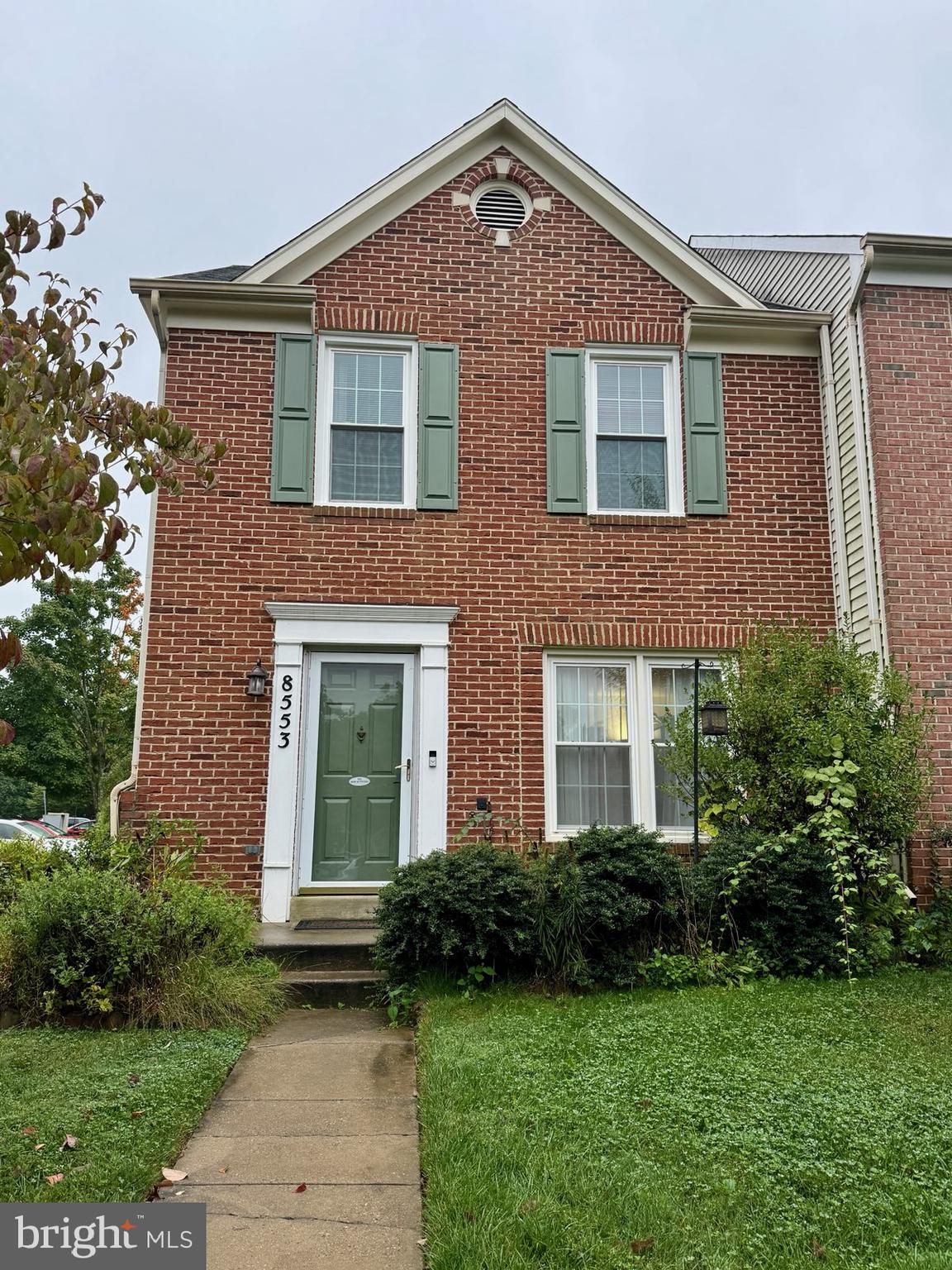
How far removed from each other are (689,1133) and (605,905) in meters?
2.30

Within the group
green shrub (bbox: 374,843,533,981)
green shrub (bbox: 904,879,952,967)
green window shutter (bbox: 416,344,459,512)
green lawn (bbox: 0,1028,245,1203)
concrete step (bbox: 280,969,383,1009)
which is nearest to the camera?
green lawn (bbox: 0,1028,245,1203)

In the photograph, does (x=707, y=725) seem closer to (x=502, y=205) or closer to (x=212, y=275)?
(x=502, y=205)

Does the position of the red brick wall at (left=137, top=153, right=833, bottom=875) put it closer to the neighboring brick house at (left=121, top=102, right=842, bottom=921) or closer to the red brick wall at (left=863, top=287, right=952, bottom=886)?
the neighboring brick house at (left=121, top=102, right=842, bottom=921)

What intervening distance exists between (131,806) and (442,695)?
2.74 metres

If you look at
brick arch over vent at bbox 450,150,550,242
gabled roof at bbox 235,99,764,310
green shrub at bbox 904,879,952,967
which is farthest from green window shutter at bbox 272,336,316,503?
green shrub at bbox 904,879,952,967

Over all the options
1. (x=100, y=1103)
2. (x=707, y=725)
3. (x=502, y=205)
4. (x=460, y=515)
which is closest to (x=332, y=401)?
(x=460, y=515)

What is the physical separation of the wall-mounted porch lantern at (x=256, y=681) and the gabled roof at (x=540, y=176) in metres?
3.59

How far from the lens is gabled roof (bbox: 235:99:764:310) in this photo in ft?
28.2

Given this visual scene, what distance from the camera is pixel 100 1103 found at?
3980mm

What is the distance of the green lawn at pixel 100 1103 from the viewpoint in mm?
3244

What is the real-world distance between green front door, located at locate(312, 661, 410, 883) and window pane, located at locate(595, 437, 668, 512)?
259 cm

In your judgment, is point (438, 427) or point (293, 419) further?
point (438, 427)

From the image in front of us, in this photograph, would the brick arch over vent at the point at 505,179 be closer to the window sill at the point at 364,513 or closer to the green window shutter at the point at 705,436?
the green window shutter at the point at 705,436

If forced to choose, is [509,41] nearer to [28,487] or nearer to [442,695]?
[442,695]
